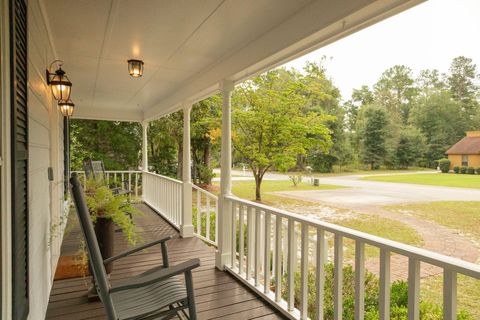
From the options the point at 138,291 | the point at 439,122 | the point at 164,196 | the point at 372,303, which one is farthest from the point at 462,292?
the point at 164,196

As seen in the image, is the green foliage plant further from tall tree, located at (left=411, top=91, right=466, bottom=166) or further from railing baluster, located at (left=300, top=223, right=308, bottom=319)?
tall tree, located at (left=411, top=91, right=466, bottom=166)

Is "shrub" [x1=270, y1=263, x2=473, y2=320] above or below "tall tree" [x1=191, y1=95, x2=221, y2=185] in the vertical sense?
below

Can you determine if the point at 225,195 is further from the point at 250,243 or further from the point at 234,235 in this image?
the point at 250,243

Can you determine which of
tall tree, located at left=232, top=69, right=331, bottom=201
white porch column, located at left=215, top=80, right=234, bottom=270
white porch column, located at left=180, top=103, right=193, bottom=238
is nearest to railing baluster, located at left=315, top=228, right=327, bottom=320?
white porch column, located at left=215, top=80, right=234, bottom=270

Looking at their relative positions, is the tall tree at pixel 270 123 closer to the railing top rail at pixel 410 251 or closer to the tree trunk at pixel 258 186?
the tree trunk at pixel 258 186

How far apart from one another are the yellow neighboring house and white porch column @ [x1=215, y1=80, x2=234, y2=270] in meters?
2.31

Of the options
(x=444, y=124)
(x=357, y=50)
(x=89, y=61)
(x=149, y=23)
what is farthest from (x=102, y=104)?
(x=444, y=124)

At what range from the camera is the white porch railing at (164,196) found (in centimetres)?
535

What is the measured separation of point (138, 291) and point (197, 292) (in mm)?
1070

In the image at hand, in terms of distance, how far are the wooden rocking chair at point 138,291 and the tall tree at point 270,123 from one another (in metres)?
2.72

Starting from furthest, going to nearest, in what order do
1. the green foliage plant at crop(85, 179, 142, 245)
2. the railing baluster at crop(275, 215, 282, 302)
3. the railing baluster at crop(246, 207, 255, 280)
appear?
the railing baluster at crop(246, 207, 255, 280) < the green foliage plant at crop(85, 179, 142, 245) < the railing baluster at crop(275, 215, 282, 302)

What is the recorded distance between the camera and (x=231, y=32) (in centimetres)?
272

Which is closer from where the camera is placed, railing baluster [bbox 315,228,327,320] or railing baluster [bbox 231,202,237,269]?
railing baluster [bbox 315,228,327,320]

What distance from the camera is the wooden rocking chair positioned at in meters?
1.53
